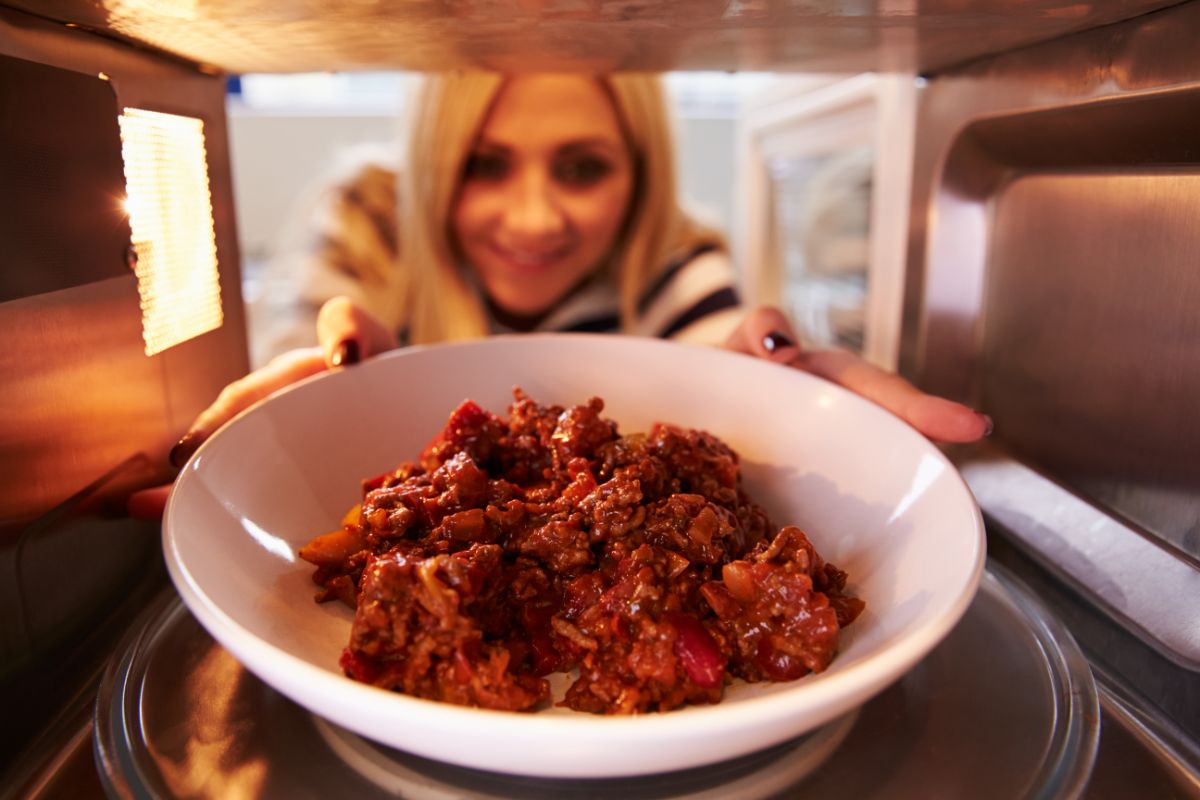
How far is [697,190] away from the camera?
384cm

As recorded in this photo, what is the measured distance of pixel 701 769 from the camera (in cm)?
60

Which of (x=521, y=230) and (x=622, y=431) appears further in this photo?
(x=521, y=230)

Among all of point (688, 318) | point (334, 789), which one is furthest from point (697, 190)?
point (334, 789)

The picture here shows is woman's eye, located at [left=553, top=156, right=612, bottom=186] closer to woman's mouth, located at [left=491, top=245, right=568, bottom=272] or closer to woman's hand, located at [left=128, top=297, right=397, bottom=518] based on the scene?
woman's mouth, located at [left=491, top=245, right=568, bottom=272]

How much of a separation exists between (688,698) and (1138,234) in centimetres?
64

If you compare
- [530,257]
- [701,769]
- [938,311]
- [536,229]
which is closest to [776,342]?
[938,311]

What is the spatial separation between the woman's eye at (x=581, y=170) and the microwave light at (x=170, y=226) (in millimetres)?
1140

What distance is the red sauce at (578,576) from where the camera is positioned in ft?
2.07

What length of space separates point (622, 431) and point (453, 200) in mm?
1184

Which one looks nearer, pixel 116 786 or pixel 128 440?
pixel 116 786

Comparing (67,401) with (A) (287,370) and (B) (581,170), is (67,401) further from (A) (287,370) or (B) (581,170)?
(B) (581,170)

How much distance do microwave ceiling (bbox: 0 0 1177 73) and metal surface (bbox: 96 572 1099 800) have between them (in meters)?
0.53

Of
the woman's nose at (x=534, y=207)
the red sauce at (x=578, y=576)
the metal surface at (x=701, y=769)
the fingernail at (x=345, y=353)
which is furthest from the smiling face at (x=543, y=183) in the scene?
the metal surface at (x=701, y=769)

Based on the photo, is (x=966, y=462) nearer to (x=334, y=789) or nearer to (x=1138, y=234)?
(x=1138, y=234)
